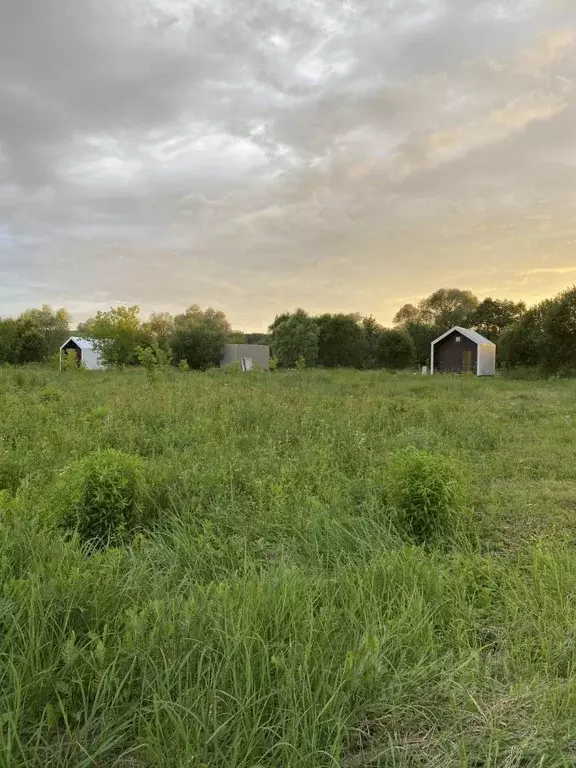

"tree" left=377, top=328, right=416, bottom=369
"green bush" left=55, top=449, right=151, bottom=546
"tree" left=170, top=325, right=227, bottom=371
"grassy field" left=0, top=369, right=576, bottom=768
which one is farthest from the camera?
"tree" left=377, top=328, right=416, bottom=369

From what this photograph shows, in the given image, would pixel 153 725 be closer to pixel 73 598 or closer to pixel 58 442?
pixel 73 598

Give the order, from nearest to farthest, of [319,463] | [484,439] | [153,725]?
[153,725] → [319,463] → [484,439]

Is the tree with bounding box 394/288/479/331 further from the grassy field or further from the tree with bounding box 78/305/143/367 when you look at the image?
the grassy field

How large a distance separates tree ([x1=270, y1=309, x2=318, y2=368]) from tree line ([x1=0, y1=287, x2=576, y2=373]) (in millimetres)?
104

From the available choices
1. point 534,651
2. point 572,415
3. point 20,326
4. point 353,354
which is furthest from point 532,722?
point 20,326

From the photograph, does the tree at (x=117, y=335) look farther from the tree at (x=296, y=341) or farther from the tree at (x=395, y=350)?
the tree at (x=395, y=350)

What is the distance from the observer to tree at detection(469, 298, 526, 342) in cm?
6122

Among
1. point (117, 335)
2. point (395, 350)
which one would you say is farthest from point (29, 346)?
point (395, 350)

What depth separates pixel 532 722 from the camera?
199 centimetres

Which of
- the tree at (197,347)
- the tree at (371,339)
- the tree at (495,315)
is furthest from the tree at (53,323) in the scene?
the tree at (495,315)

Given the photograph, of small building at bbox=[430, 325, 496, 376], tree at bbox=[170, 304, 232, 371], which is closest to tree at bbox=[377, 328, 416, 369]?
small building at bbox=[430, 325, 496, 376]

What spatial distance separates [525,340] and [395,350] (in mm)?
14826

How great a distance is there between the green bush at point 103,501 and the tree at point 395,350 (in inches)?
1860

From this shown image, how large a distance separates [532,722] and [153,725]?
1.48m
